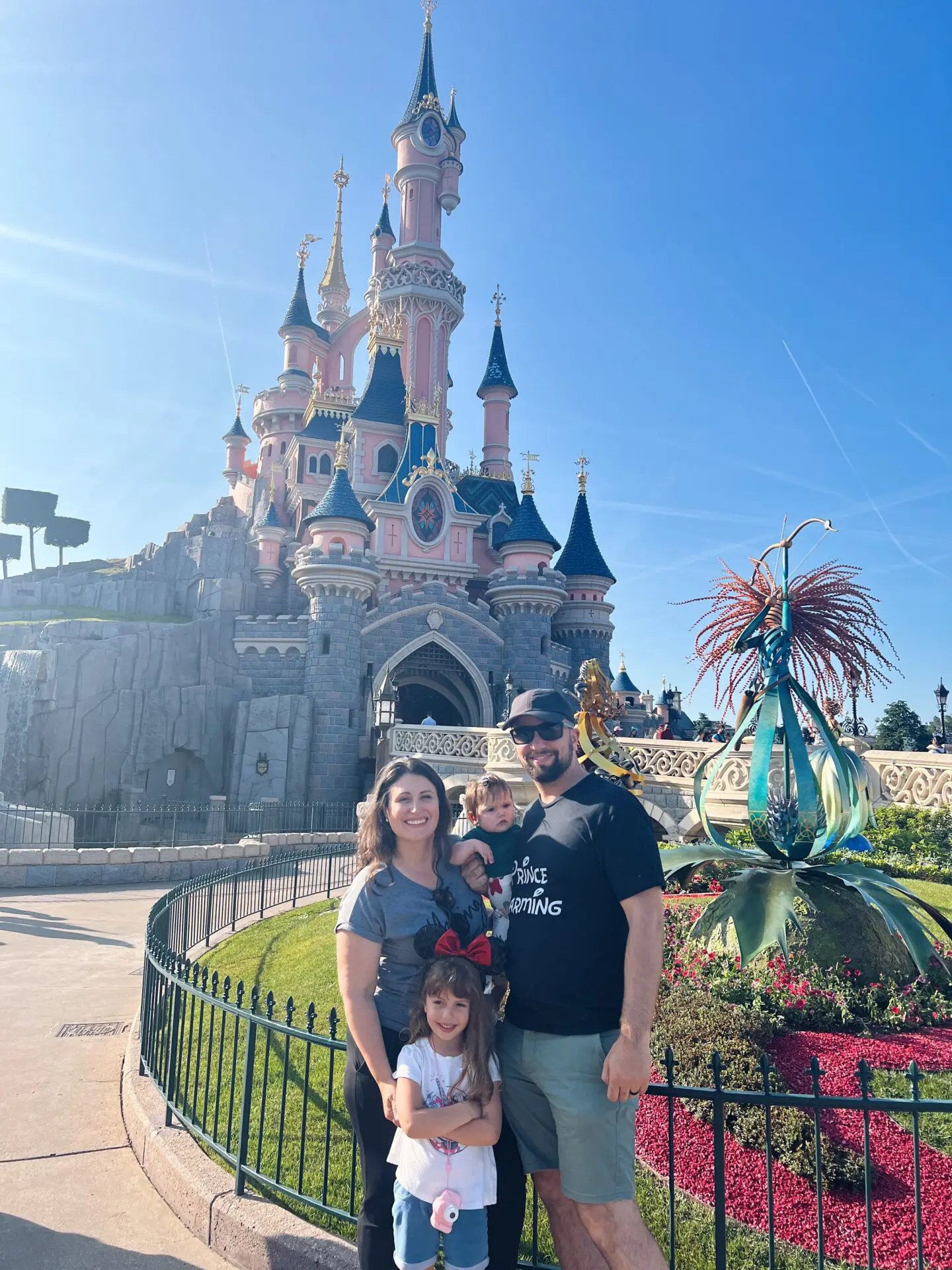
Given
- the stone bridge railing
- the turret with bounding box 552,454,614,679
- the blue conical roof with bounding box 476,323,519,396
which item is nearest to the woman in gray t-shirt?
the stone bridge railing

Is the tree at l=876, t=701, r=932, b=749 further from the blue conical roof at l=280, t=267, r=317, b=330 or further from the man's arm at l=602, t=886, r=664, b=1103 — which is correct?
the man's arm at l=602, t=886, r=664, b=1103

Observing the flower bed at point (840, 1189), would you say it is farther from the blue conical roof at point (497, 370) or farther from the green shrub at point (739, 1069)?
the blue conical roof at point (497, 370)

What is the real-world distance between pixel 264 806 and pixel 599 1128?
20641 millimetres

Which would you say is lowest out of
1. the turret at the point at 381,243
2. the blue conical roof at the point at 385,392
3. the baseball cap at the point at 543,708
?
A: the baseball cap at the point at 543,708

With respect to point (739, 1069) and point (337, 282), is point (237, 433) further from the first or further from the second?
point (739, 1069)

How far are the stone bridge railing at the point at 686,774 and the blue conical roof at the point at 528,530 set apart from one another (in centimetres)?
1172

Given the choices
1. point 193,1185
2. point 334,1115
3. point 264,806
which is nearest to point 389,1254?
point 193,1185

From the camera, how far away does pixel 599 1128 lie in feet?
8.27

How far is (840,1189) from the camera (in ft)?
13.1

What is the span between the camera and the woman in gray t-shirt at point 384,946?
2707mm

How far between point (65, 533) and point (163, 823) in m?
35.4

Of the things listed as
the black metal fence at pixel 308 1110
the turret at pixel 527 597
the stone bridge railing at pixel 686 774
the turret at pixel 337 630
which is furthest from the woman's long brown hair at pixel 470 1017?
the turret at pixel 527 597

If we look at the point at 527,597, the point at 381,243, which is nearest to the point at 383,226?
the point at 381,243

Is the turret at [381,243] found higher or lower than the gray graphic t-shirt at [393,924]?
higher
